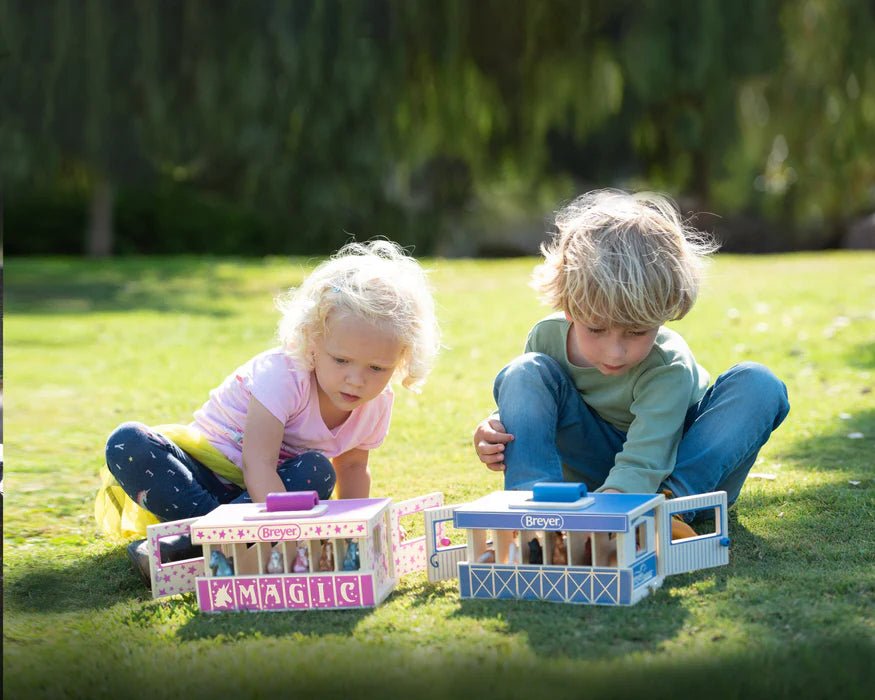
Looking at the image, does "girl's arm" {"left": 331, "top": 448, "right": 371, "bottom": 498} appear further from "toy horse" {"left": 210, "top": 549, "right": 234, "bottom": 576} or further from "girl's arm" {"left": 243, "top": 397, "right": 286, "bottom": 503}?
"toy horse" {"left": 210, "top": 549, "right": 234, "bottom": 576}

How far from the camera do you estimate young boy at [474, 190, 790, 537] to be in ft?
7.60

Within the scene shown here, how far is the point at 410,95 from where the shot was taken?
9.84 meters

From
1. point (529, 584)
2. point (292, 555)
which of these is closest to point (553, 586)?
point (529, 584)

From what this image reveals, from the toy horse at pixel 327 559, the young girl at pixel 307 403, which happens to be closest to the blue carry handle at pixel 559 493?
the toy horse at pixel 327 559

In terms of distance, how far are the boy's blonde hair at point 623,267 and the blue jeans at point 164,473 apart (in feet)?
2.09

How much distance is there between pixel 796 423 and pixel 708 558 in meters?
1.69

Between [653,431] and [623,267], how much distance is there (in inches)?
13.8

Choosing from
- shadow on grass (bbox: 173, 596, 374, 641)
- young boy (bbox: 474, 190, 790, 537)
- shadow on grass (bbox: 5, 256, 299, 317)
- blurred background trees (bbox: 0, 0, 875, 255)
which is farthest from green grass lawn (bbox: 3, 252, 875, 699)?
blurred background trees (bbox: 0, 0, 875, 255)

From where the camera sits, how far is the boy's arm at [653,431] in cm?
232

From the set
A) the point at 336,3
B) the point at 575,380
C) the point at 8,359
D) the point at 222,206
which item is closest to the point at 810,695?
the point at 575,380

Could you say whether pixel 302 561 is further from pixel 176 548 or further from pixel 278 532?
pixel 176 548

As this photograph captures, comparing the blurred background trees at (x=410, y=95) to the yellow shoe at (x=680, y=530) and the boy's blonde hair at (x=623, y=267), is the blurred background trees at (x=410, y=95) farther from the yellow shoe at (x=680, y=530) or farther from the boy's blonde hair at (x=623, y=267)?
the yellow shoe at (x=680, y=530)

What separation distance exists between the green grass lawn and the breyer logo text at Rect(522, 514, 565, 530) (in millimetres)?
139

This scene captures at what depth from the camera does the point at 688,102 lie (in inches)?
427
